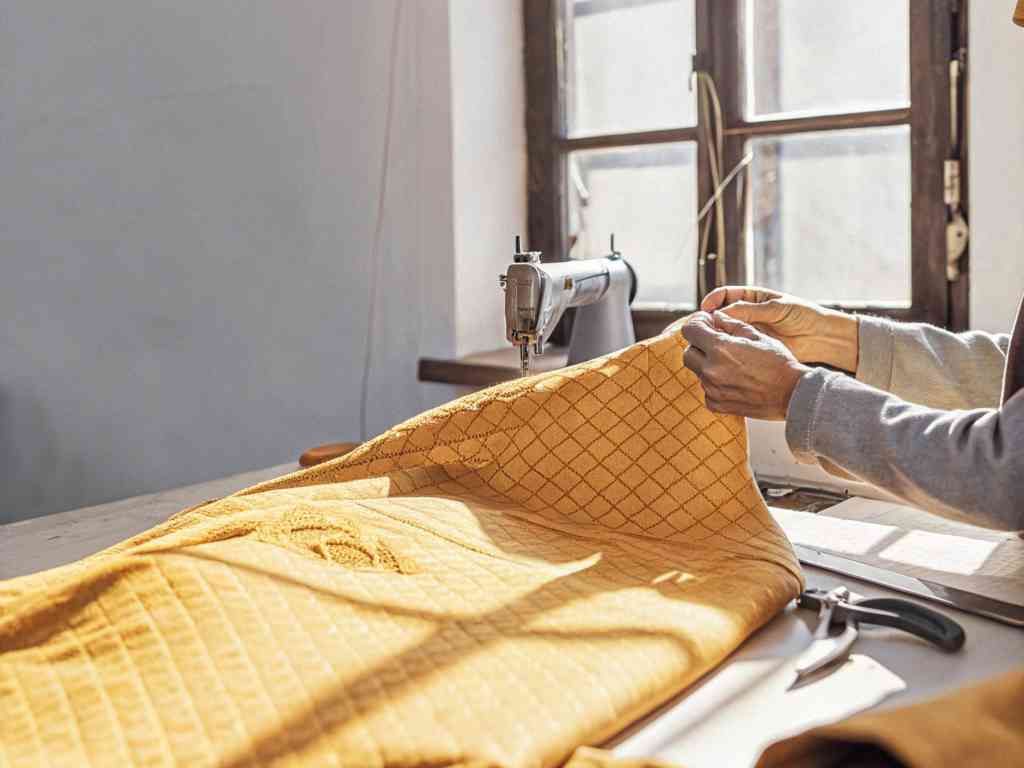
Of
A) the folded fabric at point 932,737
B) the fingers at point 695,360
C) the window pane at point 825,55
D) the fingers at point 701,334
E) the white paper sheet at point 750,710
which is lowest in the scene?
the white paper sheet at point 750,710

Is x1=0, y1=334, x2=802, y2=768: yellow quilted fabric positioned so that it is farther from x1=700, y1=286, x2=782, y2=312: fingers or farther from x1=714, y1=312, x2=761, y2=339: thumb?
x1=700, y1=286, x2=782, y2=312: fingers

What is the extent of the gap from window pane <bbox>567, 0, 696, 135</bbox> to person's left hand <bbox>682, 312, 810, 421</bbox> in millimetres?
1252

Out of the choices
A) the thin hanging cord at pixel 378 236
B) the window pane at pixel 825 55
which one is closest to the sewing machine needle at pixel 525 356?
the window pane at pixel 825 55

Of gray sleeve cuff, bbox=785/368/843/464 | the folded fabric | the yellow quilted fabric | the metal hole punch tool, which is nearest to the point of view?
the folded fabric

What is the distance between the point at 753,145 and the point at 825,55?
22cm

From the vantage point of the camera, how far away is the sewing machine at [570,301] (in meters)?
1.42

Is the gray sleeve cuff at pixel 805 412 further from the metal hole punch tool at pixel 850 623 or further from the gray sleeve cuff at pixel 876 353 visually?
the gray sleeve cuff at pixel 876 353

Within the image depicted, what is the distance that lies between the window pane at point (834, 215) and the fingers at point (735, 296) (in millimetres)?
670

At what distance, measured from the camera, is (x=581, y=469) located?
1.14 meters

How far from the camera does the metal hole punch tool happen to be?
0.86 metres

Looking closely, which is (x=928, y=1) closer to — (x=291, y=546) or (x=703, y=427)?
(x=703, y=427)

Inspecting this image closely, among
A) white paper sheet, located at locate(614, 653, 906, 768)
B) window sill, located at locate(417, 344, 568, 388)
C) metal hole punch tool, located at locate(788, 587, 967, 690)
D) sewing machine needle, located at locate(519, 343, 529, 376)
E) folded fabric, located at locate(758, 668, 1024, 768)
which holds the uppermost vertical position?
sewing machine needle, located at locate(519, 343, 529, 376)

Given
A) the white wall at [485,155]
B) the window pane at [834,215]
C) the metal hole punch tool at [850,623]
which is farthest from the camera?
the white wall at [485,155]

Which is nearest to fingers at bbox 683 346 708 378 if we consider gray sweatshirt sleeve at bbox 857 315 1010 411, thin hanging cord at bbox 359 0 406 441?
gray sweatshirt sleeve at bbox 857 315 1010 411
